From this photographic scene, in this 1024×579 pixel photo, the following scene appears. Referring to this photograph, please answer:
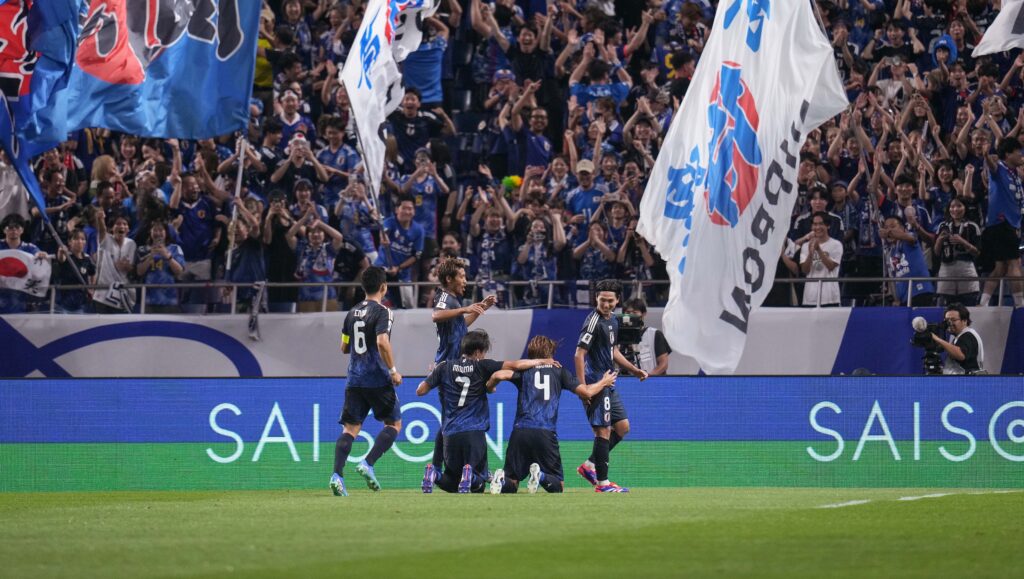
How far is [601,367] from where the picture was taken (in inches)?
608

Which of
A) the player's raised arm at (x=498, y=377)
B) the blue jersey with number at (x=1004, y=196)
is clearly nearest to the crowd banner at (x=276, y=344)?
the blue jersey with number at (x=1004, y=196)

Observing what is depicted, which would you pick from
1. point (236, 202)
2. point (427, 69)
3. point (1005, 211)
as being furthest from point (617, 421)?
point (427, 69)

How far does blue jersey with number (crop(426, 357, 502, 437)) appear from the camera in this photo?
572 inches

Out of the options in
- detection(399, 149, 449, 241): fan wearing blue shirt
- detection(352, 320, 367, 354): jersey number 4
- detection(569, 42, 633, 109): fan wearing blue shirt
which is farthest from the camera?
detection(569, 42, 633, 109): fan wearing blue shirt

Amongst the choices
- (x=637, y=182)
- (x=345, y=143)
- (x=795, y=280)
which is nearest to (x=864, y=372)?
(x=795, y=280)

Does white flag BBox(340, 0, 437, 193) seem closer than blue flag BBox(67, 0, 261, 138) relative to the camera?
Yes

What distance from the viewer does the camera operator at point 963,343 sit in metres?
17.3

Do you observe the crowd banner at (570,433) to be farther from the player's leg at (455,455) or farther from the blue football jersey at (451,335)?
the player's leg at (455,455)

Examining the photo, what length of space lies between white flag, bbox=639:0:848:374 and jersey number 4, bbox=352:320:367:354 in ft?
9.32

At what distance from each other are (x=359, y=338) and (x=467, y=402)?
1.19 meters

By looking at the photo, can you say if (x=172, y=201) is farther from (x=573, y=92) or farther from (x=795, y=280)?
(x=795, y=280)

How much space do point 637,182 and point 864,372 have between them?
4107 mm

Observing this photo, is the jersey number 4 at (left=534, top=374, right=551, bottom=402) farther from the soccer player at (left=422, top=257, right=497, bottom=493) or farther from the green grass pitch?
the green grass pitch

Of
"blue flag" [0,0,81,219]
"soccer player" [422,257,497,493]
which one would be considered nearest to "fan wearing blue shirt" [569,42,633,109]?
"blue flag" [0,0,81,219]
